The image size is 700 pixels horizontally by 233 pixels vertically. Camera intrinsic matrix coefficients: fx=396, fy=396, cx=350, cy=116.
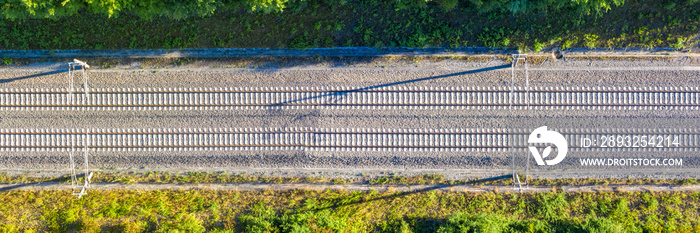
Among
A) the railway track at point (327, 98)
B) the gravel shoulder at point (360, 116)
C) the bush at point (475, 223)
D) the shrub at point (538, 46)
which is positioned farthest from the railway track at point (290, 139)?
the shrub at point (538, 46)

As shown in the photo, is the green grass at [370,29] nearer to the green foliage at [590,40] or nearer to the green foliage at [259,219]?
the green foliage at [590,40]

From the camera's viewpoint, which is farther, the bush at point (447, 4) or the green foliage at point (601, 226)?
the green foliage at point (601, 226)

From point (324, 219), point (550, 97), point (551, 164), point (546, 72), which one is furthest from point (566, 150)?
point (324, 219)

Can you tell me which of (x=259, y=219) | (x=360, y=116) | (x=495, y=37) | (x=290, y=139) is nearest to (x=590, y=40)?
(x=495, y=37)

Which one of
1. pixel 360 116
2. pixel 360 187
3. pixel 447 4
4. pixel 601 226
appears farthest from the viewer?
pixel 360 187

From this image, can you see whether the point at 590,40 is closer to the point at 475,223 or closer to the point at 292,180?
the point at 475,223

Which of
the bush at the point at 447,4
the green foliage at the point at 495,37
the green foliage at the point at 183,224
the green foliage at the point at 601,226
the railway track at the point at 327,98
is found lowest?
the green foliage at the point at 601,226

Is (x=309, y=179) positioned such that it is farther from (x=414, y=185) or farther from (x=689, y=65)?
(x=689, y=65)
